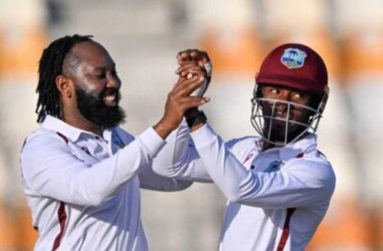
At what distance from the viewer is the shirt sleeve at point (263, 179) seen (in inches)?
136

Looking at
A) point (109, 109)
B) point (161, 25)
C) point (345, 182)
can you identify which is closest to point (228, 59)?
point (161, 25)

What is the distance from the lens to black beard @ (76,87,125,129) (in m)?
3.77

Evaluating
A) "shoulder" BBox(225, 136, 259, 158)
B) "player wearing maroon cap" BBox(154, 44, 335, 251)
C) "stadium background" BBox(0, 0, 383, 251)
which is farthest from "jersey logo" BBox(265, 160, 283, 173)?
"stadium background" BBox(0, 0, 383, 251)

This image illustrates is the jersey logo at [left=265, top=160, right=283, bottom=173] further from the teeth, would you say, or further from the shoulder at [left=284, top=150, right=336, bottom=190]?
the teeth

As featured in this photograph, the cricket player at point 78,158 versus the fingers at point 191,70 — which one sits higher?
the fingers at point 191,70

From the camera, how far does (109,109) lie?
378cm

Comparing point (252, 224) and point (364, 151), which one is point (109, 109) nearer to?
point (252, 224)

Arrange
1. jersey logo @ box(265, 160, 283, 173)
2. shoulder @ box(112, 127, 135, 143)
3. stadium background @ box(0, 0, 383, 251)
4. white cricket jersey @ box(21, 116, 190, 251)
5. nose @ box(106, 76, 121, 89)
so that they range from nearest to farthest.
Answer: white cricket jersey @ box(21, 116, 190, 251) < jersey logo @ box(265, 160, 283, 173) < nose @ box(106, 76, 121, 89) < shoulder @ box(112, 127, 135, 143) < stadium background @ box(0, 0, 383, 251)

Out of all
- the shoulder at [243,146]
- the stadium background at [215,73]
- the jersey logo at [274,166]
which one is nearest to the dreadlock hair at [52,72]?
the shoulder at [243,146]

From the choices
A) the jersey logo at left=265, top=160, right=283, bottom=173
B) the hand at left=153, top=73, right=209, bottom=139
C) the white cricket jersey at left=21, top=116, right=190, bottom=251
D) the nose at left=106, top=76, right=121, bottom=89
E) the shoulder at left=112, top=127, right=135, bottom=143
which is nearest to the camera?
the hand at left=153, top=73, right=209, bottom=139

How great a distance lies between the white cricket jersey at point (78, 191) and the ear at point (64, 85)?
72 millimetres

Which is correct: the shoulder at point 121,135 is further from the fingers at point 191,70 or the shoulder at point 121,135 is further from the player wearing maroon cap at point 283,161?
the fingers at point 191,70

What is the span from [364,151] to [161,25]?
100 cm

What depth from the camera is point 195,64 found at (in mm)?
3469
